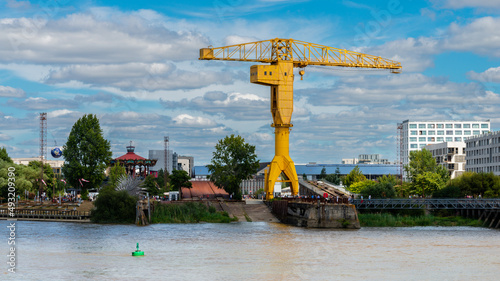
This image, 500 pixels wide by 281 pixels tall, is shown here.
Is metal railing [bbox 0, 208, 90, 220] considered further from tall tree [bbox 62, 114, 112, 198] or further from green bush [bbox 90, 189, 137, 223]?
tall tree [bbox 62, 114, 112, 198]

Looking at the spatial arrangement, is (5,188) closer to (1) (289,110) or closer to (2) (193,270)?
(1) (289,110)

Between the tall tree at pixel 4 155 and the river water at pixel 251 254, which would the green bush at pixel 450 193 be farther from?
the tall tree at pixel 4 155

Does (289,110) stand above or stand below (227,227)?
above

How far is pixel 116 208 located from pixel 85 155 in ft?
105

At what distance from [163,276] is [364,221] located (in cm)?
4766

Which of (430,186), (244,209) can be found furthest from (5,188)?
(430,186)

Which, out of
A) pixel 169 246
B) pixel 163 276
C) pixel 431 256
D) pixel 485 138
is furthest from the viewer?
pixel 485 138

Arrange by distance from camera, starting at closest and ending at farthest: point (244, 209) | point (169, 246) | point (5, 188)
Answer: point (169, 246) < point (244, 209) < point (5, 188)

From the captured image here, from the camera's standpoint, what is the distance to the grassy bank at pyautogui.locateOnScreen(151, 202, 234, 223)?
90250 mm

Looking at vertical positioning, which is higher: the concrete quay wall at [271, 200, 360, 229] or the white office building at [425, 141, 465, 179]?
the white office building at [425, 141, 465, 179]

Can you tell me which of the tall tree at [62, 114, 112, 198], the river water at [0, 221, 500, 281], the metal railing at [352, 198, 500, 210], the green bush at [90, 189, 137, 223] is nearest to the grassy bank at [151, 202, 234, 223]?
the green bush at [90, 189, 137, 223]

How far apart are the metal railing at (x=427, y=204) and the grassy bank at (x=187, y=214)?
1721 cm

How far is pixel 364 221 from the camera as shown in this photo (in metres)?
87.6

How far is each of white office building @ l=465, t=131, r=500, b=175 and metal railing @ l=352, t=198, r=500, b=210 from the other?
182 feet
